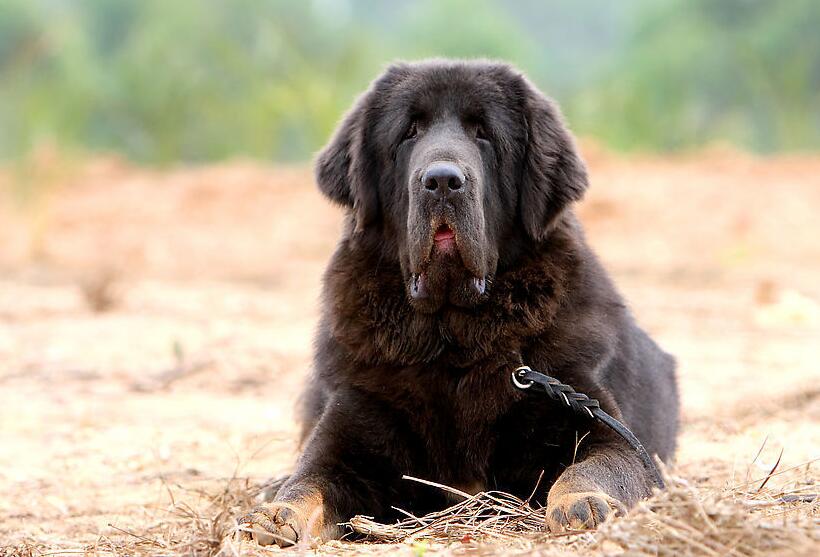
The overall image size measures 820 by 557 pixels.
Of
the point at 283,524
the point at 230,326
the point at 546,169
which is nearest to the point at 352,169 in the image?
the point at 546,169

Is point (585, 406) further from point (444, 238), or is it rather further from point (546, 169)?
point (546, 169)

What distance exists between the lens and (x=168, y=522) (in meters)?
3.92

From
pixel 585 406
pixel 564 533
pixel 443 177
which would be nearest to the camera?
pixel 564 533

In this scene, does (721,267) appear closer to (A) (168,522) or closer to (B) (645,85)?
(B) (645,85)

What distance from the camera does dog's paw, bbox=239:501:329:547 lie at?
327 cm

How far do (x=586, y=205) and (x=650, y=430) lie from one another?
15284mm

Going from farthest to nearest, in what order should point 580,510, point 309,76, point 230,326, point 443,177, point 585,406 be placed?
1. point 309,76
2. point 230,326
3. point 443,177
4. point 585,406
5. point 580,510

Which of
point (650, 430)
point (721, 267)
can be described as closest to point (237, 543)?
point (650, 430)

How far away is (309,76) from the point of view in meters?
23.0

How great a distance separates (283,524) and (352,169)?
1620 mm

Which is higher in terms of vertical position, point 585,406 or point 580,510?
point 585,406

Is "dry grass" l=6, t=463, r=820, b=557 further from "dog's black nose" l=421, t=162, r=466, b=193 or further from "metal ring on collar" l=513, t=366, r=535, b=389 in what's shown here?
"dog's black nose" l=421, t=162, r=466, b=193

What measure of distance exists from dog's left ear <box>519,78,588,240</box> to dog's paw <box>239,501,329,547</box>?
1408 millimetres

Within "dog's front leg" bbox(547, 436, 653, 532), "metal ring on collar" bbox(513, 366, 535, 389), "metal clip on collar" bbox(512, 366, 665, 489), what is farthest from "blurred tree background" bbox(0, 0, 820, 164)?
"dog's front leg" bbox(547, 436, 653, 532)
